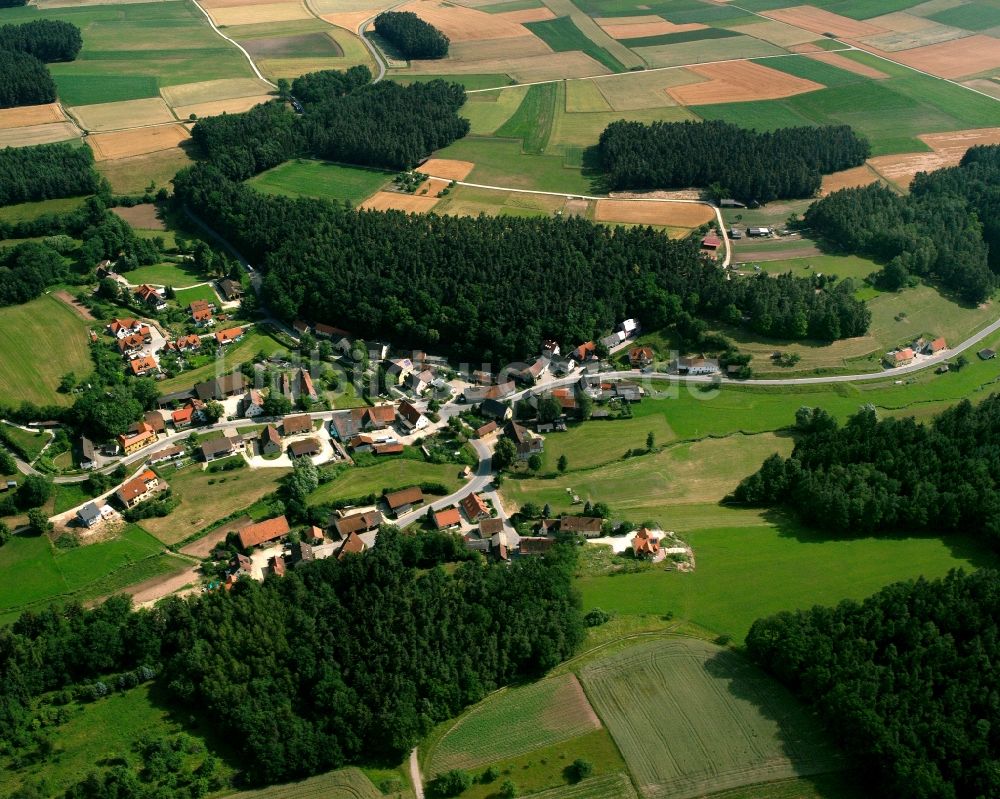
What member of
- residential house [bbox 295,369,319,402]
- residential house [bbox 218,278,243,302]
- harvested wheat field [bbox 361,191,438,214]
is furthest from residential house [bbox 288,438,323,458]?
harvested wheat field [bbox 361,191,438,214]

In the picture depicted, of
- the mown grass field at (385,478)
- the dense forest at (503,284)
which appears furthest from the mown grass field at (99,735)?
the dense forest at (503,284)

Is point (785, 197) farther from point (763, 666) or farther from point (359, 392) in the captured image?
point (763, 666)

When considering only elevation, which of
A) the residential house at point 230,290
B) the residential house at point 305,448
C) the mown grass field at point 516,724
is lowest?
the mown grass field at point 516,724

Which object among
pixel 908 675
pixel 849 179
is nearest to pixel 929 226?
pixel 849 179

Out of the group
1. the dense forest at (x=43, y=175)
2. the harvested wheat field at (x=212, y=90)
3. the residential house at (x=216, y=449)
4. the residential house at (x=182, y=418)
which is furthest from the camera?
the harvested wheat field at (x=212, y=90)

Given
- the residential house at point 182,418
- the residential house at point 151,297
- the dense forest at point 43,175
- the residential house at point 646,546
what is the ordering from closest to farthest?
the residential house at point 646,546 → the residential house at point 182,418 → the residential house at point 151,297 → the dense forest at point 43,175

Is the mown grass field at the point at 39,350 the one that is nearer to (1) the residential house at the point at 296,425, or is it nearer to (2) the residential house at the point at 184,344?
(2) the residential house at the point at 184,344
